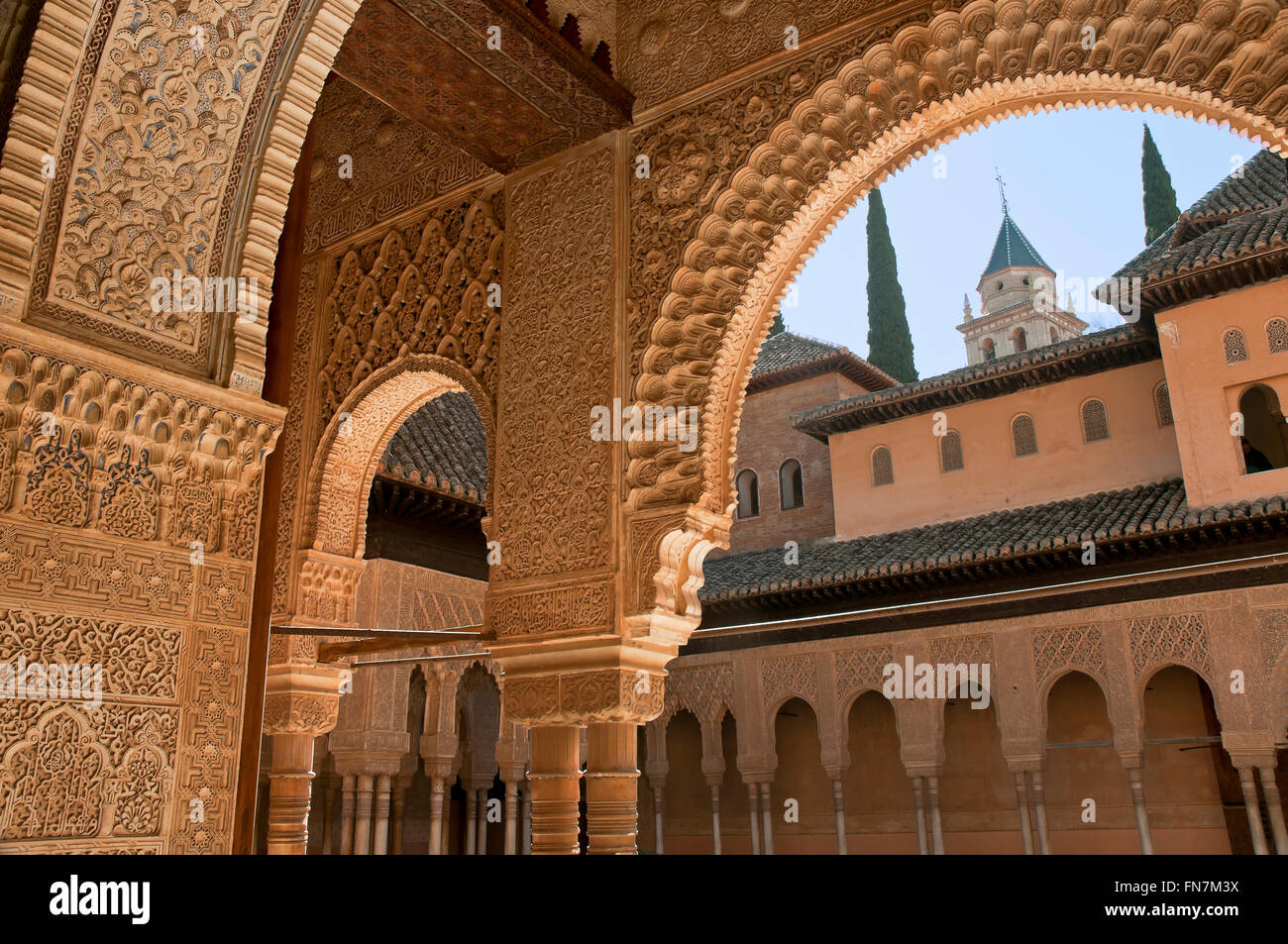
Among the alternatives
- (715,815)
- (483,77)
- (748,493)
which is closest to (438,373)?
(483,77)

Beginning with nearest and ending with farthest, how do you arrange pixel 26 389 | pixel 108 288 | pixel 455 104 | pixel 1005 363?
1. pixel 26 389
2. pixel 108 288
3. pixel 455 104
4. pixel 1005 363

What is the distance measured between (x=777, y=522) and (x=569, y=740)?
12717 millimetres

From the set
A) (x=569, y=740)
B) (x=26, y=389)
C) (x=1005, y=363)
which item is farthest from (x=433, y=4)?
(x=1005, y=363)

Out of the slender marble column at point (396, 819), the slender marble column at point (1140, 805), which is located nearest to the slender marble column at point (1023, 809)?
the slender marble column at point (1140, 805)

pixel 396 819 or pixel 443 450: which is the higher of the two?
pixel 443 450

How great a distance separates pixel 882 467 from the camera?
15.6 meters

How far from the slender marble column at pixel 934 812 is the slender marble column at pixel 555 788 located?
839 centimetres

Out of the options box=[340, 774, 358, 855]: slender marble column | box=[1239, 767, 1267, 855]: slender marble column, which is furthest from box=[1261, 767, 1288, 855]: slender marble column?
box=[340, 774, 358, 855]: slender marble column

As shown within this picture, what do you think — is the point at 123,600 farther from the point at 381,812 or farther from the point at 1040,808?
the point at 1040,808

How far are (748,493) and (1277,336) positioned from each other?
8.97 m

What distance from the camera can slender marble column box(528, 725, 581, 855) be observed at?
4.92 m

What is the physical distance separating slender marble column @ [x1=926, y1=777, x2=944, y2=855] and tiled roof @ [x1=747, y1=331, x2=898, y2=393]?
779 centimetres
